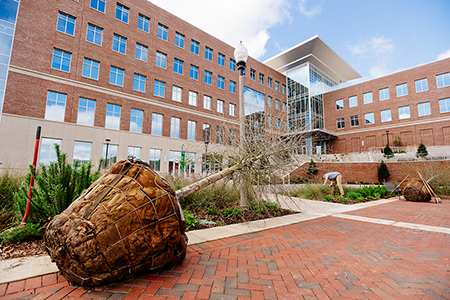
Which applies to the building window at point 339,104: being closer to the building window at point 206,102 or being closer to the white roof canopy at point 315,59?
the white roof canopy at point 315,59

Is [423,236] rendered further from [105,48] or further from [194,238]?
[105,48]

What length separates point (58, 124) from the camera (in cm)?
1925

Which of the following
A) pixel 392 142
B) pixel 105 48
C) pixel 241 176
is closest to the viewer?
pixel 241 176

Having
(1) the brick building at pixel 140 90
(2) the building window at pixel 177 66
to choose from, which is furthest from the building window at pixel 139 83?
(2) the building window at pixel 177 66

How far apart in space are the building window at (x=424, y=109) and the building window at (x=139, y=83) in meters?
39.9

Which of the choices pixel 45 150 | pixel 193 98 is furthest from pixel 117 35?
pixel 45 150

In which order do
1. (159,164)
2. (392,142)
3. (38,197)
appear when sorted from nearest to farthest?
(38,197), (159,164), (392,142)

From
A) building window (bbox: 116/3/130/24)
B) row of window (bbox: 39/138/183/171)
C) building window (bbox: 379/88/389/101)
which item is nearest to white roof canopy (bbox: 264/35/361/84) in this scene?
building window (bbox: 379/88/389/101)

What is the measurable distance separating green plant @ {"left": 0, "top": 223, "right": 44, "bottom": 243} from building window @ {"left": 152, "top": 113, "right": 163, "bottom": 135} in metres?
22.3

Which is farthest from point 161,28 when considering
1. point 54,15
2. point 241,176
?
point 241,176

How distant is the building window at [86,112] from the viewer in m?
20.5

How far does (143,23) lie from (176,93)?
8.73 m

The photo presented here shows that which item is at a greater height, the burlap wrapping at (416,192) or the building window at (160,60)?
the building window at (160,60)

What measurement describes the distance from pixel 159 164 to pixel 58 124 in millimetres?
10188
